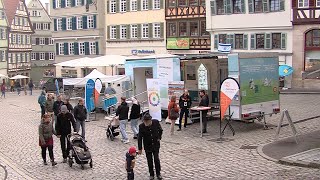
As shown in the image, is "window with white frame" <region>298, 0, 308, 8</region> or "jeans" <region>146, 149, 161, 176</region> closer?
"jeans" <region>146, 149, 161, 176</region>

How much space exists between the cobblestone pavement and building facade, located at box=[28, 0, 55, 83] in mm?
57354

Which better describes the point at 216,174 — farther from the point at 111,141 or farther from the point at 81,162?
the point at 111,141

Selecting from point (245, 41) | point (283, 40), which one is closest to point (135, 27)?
point (245, 41)

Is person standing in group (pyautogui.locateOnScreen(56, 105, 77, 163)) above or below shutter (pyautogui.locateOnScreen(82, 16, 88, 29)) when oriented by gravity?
below

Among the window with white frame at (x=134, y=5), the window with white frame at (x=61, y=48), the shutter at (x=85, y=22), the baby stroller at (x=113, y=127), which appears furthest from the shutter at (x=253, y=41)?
the window with white frame at (x=61, y=48)

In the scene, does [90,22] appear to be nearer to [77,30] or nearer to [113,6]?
[77,30]

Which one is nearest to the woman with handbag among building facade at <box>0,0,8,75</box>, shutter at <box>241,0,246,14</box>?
shutter at <box>241,0,246,14</box>

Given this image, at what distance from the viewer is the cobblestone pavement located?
1308cm

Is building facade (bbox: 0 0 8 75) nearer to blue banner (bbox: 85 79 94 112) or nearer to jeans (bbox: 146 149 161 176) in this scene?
blue banner (bbox: 85 79 94 112)

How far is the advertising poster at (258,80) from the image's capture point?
19234 mm

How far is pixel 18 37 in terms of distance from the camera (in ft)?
248

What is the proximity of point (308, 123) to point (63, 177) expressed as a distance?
11.3m

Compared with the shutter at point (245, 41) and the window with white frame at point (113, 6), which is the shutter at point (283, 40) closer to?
the shutter at point (245, 41)

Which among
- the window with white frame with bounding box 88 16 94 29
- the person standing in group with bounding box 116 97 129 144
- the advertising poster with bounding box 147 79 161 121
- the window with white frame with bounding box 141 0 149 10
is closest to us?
the person standing in group with bounding box 116 97 129 144
